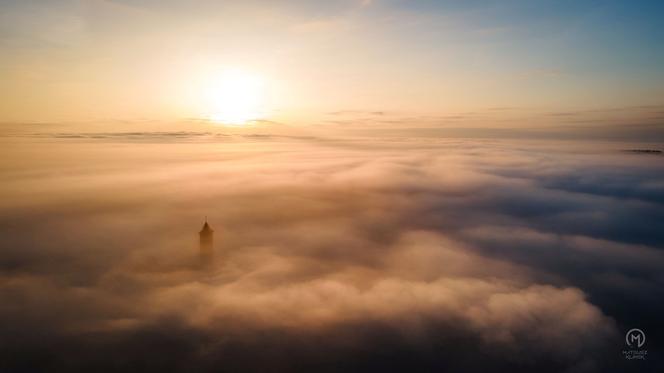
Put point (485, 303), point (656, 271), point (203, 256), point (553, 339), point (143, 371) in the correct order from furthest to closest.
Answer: point (203, 256) → point (656, 271) → point (485, 303) → point (553, 339) → point (143, 371)

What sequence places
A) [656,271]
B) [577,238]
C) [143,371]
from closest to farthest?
1. [143,371]
2. [656,271]
3. [577,238]

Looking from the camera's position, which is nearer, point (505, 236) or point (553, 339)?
point (553, 339)

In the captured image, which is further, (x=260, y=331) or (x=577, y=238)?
(x=577, y=238)

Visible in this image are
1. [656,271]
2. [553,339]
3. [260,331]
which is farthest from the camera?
[656,271]

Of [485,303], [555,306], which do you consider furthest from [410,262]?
[555,306]

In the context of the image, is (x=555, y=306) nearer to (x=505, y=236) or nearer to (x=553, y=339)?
(x=553, y=339)

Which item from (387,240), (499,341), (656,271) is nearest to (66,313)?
(499,341)

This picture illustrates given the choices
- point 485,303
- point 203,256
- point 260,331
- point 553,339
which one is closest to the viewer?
point 553,339

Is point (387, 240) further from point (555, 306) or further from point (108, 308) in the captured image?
point (108, 308)
